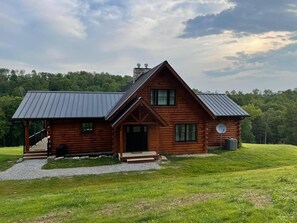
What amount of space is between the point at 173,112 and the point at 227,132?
548 cm

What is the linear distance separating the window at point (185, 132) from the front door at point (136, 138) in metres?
Answer: 2.38

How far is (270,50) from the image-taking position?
→ 101 ft

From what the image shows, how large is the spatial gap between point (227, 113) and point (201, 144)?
141 inches

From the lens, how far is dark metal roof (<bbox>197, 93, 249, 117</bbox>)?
21759 millimetres

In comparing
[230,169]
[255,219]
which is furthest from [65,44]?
[255,219]

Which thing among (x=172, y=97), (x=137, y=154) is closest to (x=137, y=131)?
(x=137, y=154)

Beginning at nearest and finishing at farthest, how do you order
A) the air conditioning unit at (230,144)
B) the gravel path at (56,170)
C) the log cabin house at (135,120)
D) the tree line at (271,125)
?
the gravel path at (56,170) → the log cabin house at (135,120) → the air conditioning unit at (230,144) → the tree line at (271,125)

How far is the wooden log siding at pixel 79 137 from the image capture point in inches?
746

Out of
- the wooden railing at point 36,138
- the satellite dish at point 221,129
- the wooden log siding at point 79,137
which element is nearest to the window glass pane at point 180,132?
the satellite dish at point 221,129

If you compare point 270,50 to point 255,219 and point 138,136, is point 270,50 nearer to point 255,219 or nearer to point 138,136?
point 138,136

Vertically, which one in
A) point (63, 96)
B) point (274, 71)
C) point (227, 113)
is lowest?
point (227, 113)

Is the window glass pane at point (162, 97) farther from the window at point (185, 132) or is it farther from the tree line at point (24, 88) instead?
the tree line at point (24, 88)

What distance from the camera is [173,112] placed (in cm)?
1962

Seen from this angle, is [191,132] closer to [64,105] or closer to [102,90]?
[64,105]
